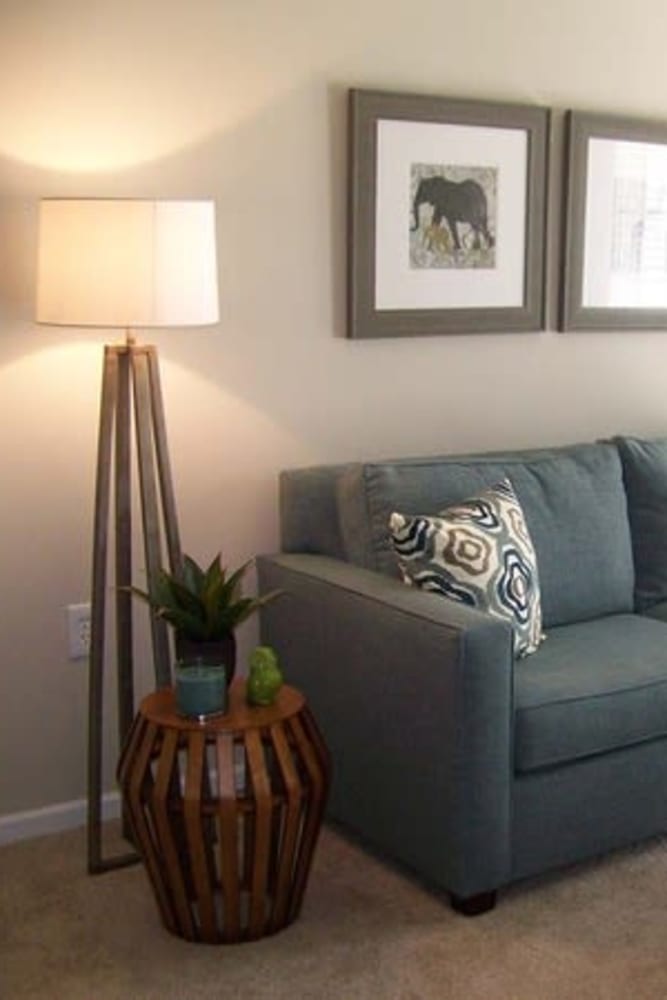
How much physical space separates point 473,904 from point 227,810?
570mm

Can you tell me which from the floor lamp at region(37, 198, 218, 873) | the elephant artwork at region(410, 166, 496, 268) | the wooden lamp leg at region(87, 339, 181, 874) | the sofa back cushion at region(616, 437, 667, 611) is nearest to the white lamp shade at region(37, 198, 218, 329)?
the floor lamp at region(37, 198, 218, 873)

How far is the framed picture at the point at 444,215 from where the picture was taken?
10.0 ft

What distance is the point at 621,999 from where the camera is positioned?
218 cm

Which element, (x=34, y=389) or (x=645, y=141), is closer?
(x=34, y=389)

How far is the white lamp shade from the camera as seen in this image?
2354mm

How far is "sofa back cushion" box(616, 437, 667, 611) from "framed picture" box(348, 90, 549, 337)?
50 centimetres

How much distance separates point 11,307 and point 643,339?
1.91m

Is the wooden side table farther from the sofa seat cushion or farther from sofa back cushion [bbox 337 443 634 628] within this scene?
sofa back cushion [bbox 337 443 634 628]

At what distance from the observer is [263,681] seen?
7.73 feet

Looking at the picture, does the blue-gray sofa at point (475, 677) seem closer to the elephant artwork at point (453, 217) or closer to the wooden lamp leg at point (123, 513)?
the wooden lamp leg at point (123, 513)

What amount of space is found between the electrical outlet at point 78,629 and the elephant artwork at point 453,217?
3.97ft

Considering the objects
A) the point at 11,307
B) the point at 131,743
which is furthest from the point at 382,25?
the point at 131,743

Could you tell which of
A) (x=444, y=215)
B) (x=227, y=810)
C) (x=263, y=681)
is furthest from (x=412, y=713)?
(x=444, y=215)

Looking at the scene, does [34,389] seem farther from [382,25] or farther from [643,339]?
[643,339]
